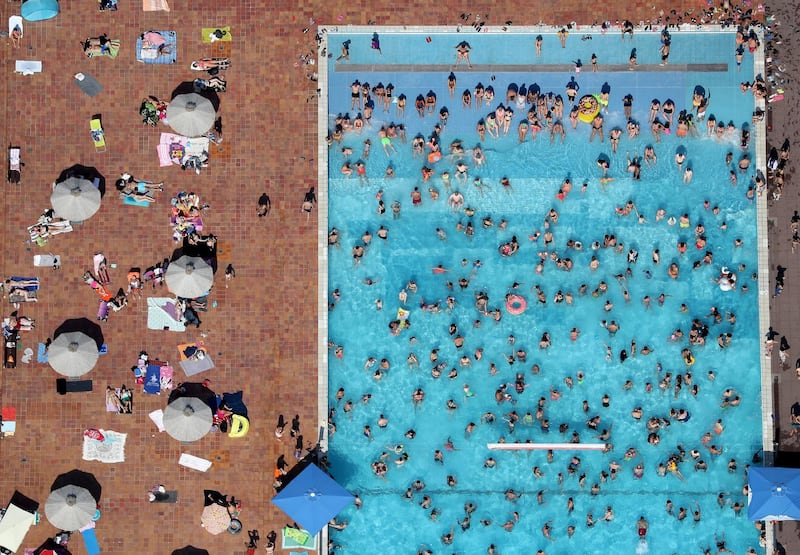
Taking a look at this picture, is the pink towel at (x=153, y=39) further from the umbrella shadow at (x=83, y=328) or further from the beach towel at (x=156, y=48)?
the umbrella shadow at (x=83, y=328)

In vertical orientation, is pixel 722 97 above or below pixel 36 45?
below

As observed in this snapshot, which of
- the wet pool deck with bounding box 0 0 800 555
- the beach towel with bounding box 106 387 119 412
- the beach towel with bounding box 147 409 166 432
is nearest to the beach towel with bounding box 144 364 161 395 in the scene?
the wet pool deck with bounding box 0 0 800 555

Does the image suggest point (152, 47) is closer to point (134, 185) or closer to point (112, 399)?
point (134, 185)

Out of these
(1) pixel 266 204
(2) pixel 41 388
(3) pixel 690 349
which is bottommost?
(2) pixel 41 388

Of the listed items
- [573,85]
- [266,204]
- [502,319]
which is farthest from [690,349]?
[266,204]

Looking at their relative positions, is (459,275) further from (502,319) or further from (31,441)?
(31,441)

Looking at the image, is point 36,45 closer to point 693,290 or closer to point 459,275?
point 459,275

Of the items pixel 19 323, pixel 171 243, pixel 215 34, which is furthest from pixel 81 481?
pixel 215 34
